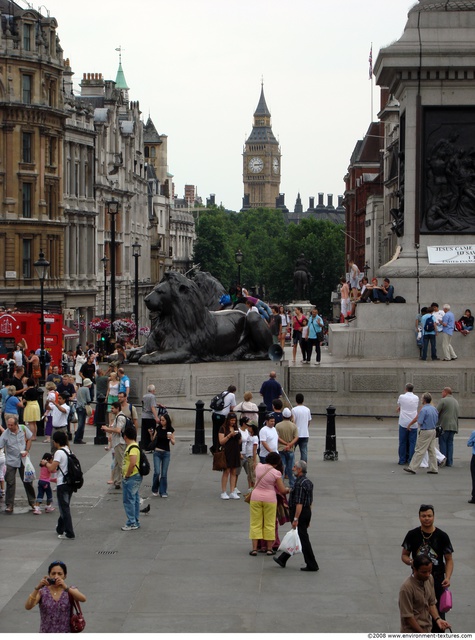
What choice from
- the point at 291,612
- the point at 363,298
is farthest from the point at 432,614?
the point at 363,298

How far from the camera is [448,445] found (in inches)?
911

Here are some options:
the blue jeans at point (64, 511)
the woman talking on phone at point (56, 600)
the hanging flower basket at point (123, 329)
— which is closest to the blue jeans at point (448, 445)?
the blue jeans at point (64, 511)

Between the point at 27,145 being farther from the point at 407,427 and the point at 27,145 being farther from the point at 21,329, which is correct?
the point at 407,427

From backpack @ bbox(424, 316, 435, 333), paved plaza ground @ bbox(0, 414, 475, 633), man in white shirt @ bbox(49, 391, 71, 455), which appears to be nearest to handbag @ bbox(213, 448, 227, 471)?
paved plaza ground @ bbox(0, 414, 475, 633)

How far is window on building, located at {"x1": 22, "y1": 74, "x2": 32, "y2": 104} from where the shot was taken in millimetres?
73419

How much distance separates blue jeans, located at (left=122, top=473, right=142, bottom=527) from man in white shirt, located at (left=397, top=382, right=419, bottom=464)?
21.2 feet

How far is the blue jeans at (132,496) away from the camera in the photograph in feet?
59.3

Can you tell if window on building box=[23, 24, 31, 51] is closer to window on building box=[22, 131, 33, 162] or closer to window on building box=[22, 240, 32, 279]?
window on building box=[22, 131, 33, 162]

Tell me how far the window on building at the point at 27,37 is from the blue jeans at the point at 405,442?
5382cm

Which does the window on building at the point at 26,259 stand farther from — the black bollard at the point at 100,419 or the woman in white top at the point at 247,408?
the woman in white top at the point at 247,408

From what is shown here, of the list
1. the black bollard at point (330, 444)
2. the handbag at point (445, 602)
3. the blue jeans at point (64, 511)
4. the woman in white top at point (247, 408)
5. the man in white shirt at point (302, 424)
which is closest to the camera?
the handbag at point (445, 602)

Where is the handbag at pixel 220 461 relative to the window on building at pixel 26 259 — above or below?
below

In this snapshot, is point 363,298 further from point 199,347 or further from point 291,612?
point 291,612

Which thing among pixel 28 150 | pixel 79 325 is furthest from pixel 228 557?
pixel 79 325
